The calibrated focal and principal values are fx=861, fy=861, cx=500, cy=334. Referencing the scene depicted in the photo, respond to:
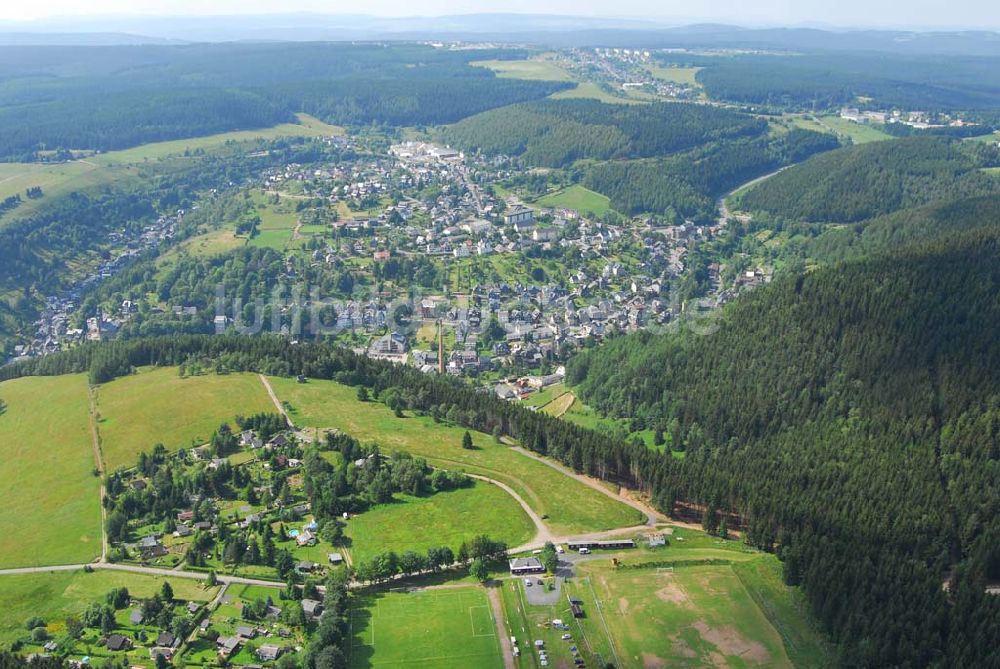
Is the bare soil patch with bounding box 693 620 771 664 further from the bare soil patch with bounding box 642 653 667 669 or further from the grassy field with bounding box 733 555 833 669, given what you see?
the bare soil patch with bounding box 642 653 667 669

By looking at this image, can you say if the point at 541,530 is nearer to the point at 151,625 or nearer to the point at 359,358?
the point at 151,625

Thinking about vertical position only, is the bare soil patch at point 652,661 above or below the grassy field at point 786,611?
below

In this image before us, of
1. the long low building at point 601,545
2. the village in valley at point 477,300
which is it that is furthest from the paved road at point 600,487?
the village in valley at point 477,300

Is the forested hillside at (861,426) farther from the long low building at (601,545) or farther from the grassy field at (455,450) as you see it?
the long low building at (601,545)

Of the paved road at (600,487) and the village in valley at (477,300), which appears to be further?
the village in valley at (477,300)

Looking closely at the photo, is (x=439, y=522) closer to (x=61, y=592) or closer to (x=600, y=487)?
(x=600, y=487)

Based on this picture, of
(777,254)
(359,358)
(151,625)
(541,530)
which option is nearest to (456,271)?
(359,358)
